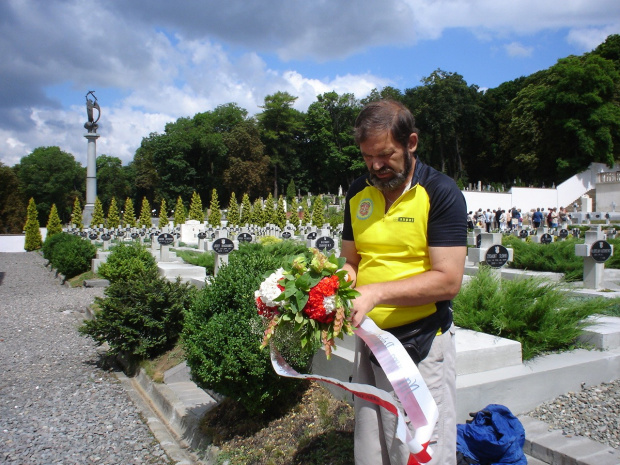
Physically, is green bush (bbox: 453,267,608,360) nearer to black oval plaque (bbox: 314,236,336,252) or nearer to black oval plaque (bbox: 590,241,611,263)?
black oval plaque (bbox: 590,241,611,263)

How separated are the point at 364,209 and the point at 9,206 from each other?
Answer: 176ft

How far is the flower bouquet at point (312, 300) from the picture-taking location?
76.4 inches

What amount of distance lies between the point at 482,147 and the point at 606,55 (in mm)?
14924

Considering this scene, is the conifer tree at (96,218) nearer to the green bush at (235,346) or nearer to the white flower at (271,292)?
the green bush at (235,346)

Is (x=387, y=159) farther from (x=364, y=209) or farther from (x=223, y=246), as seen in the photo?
(x=223, y=246)

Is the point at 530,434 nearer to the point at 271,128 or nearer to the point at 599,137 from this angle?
the point at 599,137

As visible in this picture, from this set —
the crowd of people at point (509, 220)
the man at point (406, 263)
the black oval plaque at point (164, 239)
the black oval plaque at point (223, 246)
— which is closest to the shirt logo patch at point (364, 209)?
the man at point (406, 263)

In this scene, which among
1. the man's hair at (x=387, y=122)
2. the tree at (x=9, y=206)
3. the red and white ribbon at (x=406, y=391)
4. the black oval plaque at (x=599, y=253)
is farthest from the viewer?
the tree at (x=9, y=206)

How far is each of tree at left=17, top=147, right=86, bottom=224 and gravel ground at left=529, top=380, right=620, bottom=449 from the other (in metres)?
70.2

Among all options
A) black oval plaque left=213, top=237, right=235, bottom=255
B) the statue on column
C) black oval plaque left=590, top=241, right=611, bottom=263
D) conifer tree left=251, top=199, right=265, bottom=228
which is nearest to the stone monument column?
the statue on column

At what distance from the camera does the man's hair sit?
2.07 metres

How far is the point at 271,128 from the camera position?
225 feet

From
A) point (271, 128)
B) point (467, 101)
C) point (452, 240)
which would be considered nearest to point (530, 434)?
point (452, 240)

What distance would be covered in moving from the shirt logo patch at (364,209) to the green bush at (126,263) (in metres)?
10.0
